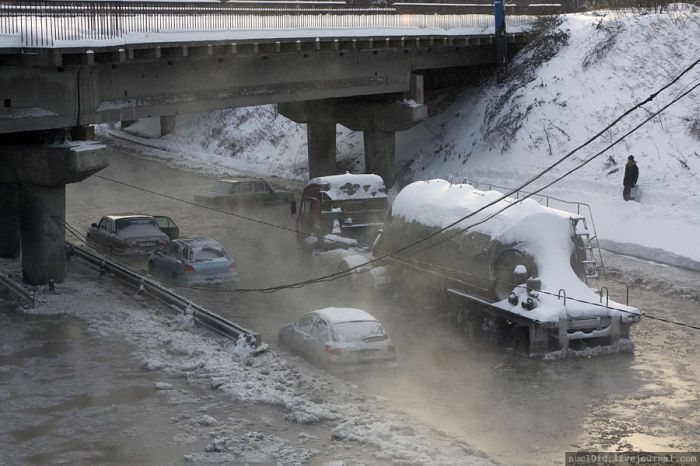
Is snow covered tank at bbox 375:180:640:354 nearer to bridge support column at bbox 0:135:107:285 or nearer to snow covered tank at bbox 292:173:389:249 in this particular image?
snow covered tank at bbox 292:173:389:249

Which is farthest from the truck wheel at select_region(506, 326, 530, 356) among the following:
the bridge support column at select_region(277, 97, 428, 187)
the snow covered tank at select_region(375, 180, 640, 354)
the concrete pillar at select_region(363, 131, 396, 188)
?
the concrete pillar at select_region(363, 131, 396, 188)

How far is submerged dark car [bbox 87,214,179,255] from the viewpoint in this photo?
3225 cm

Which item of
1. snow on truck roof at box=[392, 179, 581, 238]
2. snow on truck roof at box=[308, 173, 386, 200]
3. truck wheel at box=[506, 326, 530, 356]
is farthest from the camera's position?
snow on truck roof at box=[308, 173, 386, 200]

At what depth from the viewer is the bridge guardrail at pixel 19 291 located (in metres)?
26.0

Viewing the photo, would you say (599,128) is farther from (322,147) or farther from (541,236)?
(541,236)

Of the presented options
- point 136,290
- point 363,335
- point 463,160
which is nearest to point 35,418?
point 363,335

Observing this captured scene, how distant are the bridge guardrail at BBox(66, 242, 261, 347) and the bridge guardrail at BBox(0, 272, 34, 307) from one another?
9.23 ft

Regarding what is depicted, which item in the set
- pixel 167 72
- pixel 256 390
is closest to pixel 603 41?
pixel 167 72

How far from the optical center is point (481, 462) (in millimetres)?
15148

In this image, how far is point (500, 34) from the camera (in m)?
48.0

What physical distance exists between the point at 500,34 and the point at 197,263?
25.0m

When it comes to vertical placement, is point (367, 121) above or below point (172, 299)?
above

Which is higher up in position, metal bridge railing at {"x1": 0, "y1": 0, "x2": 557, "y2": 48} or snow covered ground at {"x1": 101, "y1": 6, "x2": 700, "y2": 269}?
metal bridge railing at {"x1": 0, "y1": 0, "x2": 557, "y2": 48}

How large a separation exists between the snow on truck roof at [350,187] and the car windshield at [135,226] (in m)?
5.88
